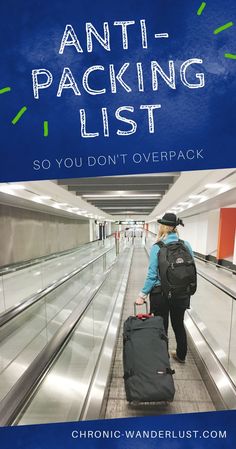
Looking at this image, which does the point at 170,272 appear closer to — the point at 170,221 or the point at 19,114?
the point at 170,221

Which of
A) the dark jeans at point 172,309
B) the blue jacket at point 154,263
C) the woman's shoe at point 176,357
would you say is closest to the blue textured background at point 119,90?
the blue jacket at point 154,263

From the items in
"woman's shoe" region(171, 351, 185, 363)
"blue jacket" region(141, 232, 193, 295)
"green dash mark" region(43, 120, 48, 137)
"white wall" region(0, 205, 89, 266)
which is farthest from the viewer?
"white wall" region(0, 205, 89, 266)

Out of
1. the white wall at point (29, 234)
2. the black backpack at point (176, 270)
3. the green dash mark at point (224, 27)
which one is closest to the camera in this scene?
the green dash mark at point (224, 27)

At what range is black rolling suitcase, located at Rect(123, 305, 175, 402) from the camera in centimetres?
166

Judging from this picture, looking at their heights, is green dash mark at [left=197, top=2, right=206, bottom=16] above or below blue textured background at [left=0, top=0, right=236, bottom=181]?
above

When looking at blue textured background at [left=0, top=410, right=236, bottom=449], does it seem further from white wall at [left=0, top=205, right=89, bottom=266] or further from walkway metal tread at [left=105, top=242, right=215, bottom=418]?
white wall at [left=0, top=205, right=89, bottom=266]

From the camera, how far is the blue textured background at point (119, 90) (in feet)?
3.58

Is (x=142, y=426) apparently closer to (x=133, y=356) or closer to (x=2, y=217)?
(x=133, y=356)

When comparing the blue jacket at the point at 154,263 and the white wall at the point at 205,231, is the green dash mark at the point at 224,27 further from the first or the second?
Answer: the white wall at the point at 205,231

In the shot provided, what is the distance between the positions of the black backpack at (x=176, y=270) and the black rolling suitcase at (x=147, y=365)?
36 cm

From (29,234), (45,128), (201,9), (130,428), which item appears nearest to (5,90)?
(45,128)

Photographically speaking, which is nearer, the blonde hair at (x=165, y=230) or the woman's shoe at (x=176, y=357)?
the blonde hair at (x=165, y=230)

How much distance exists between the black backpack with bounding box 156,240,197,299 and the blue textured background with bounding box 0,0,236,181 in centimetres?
95

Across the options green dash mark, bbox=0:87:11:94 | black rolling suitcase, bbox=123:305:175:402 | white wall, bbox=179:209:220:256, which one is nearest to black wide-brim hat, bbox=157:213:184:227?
black rolling suitcase, bbox=123:305:175:402
